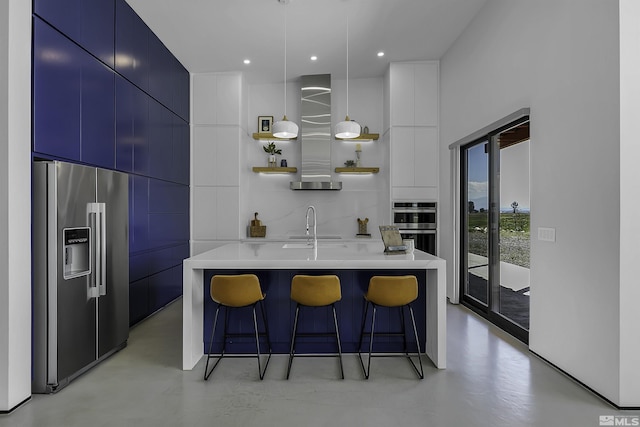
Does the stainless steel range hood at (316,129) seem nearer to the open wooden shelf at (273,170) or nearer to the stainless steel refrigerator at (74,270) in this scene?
A: the open wooden shelf at (273,170)

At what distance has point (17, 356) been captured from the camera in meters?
2.32

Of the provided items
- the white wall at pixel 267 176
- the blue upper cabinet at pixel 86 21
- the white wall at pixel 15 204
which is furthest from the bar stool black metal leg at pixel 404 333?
the blue upper cabinet at pixel 86 21

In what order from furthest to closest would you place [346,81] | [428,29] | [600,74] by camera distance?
1. [346,81]
2. [428,29]
3. [600,74]

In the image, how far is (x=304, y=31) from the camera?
4.37 meters

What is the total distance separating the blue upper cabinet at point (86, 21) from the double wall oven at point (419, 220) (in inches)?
154

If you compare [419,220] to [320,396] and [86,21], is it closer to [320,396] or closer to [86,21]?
[320,396]

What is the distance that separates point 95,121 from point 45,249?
128cm

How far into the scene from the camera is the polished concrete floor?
2.18 m

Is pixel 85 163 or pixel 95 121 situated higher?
pixel 95 121

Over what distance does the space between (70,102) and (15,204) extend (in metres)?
0.96

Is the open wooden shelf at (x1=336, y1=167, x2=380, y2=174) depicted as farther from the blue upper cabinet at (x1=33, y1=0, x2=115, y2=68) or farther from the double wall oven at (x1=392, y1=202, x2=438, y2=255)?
the blue upper cabinet at (x1=33, y1=0, x2=115, y2=68)

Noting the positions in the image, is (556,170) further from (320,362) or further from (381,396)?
(320,362)

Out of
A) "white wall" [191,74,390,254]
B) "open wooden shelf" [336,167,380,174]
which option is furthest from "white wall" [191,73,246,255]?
"open wooden shelf" [336,167,380,174]

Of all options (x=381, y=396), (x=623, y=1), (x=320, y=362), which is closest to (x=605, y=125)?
(x=623, y=1)
